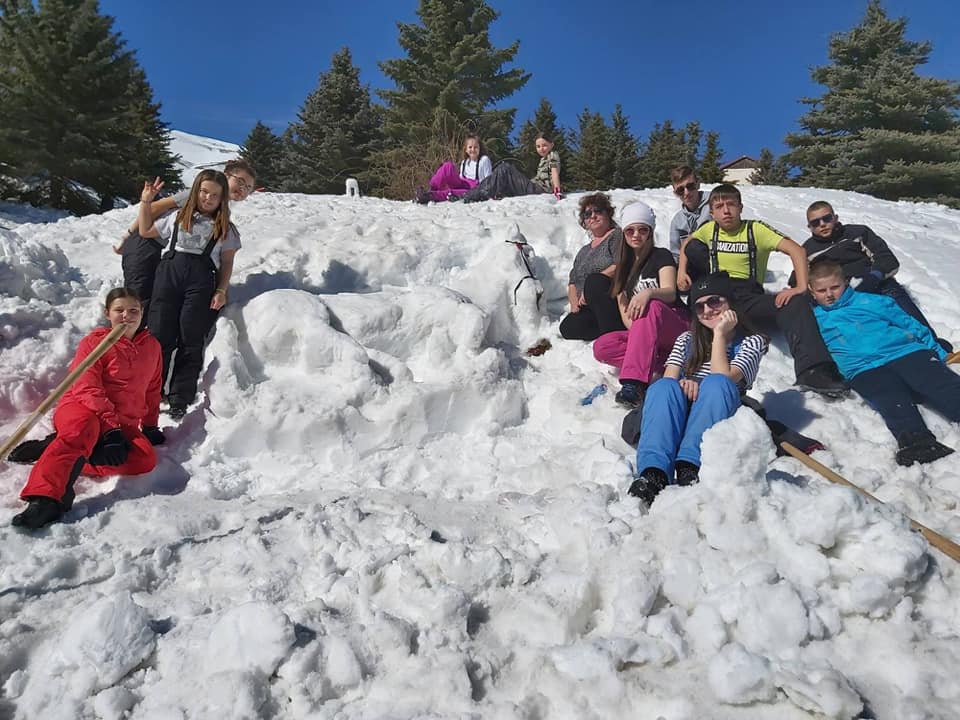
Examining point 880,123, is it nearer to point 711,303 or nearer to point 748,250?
point 748,250

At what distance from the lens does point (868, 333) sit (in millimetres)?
3420

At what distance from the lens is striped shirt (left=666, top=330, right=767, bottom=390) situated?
3.15 m

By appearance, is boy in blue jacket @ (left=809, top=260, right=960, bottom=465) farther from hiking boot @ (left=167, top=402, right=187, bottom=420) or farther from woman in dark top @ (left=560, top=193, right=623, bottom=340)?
hiking boot @ (left=167, top=402, right=187, bottom=420)

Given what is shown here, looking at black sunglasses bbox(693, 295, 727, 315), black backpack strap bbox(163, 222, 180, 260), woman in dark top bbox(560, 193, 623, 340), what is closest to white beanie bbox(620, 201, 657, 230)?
woman in dark top bbox(560, 193, 623, 340)

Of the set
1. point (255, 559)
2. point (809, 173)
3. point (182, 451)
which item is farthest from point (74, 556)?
point (809, 173)

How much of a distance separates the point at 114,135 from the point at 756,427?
1589cm

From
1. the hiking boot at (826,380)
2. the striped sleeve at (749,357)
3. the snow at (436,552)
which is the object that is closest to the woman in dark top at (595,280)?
the snow at (436,552)

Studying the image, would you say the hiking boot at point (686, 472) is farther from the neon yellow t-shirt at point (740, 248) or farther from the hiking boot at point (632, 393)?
the neon yellow t-shirt at point (740, 248)

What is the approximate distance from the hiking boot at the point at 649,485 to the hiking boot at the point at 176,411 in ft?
8.18

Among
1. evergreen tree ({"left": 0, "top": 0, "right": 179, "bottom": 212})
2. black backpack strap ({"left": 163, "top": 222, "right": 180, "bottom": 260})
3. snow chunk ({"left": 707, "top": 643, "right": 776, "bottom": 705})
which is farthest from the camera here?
evergreen tree ({"left": 0, "top": 0, "right": 179, "bottom": 212})

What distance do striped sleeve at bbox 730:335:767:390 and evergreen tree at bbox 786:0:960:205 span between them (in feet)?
60.2

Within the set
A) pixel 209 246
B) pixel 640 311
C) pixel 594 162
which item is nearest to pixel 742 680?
pixel 640 311

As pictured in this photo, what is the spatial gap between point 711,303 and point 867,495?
1.28 meters

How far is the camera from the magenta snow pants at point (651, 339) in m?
3.38
